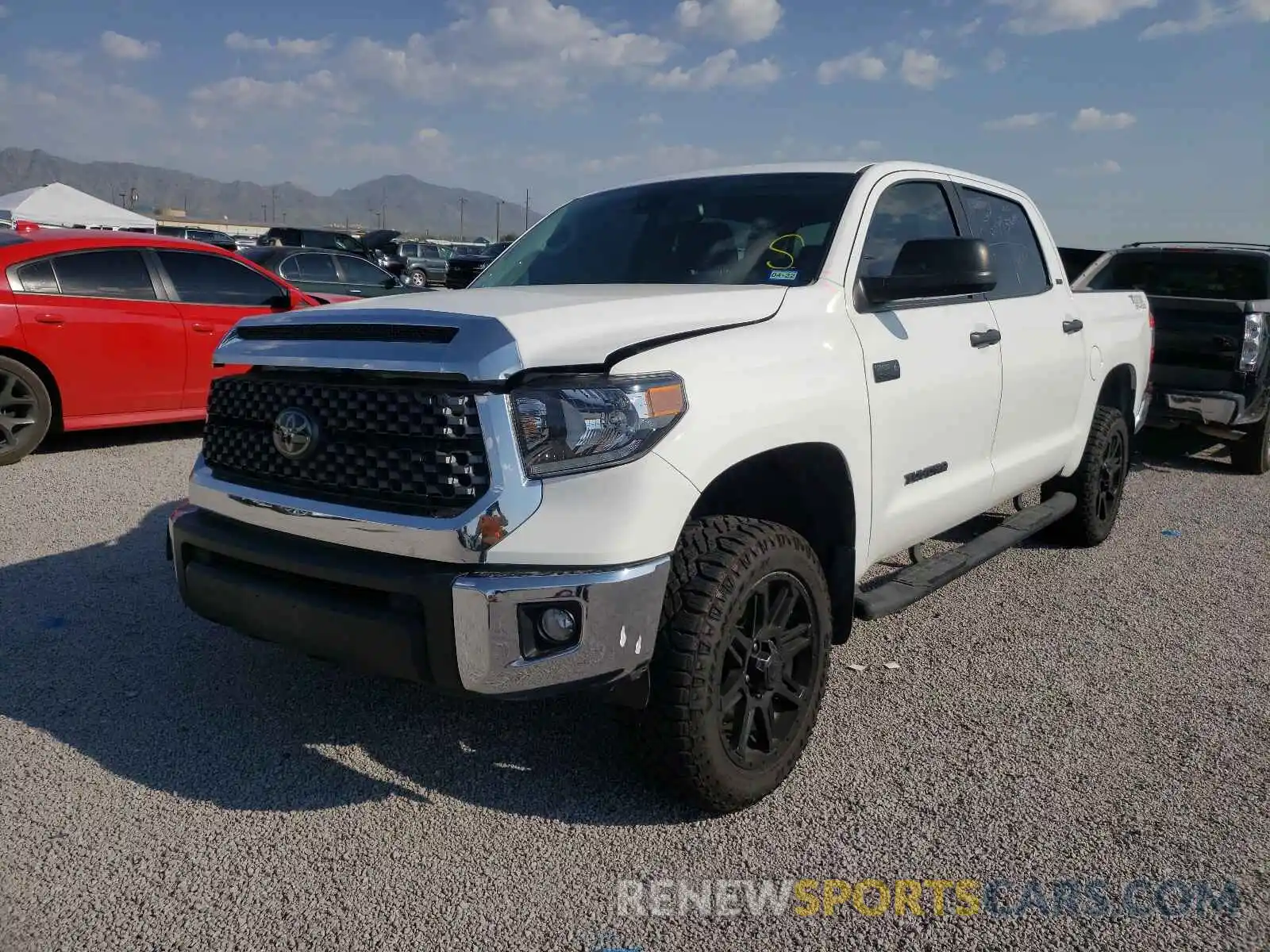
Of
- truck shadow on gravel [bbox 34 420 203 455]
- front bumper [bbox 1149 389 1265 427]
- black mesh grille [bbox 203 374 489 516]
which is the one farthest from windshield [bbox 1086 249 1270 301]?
truck shadow on gravel [bbox 34 420 203 455]

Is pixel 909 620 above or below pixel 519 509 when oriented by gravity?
below

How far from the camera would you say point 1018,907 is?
2.46 m

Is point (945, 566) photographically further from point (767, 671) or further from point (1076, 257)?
point (1076, 257)

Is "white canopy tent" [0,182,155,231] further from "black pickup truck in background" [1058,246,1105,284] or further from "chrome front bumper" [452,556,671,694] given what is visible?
"chrome front bumper" [452,556,671,694]

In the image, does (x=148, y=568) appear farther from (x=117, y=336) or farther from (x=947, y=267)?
(x=947, y=267)

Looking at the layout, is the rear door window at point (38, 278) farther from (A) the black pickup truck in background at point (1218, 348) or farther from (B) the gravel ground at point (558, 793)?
(A) the black pickup truck in background at point (1218, 348)

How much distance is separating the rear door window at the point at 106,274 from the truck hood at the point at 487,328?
4825 mm

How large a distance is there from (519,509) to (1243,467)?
789cm

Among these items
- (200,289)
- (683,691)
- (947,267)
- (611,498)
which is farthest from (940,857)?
(200,289)

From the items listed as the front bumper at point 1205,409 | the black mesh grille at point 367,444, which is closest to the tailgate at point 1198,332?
the front bumper at point 1205,409

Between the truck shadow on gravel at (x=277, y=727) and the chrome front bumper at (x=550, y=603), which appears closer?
the chrome front bumper at (x=550, y=603)

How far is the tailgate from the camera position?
24.5 feet

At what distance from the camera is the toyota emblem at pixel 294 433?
2721 millimetres

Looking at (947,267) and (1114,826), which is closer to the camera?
(1114,826)
